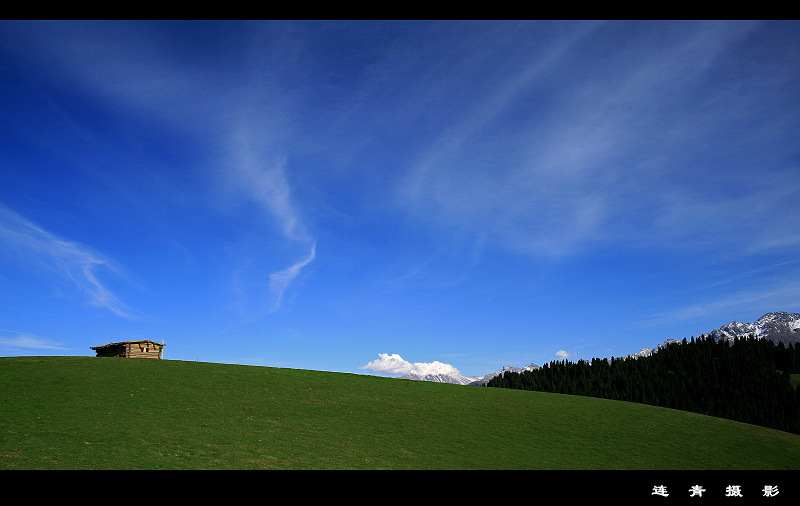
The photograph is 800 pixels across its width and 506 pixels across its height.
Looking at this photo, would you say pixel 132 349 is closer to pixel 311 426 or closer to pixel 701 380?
pixel 311 426

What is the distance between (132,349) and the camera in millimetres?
67062

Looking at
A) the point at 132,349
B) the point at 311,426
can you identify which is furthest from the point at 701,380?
the point at 132,349

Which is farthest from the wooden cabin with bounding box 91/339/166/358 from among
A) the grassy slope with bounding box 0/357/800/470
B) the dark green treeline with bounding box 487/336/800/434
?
the dark green treeline with bounding box 487/336/800/434

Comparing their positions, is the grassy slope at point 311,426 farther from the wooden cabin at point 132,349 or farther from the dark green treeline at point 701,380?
the dark green treeline at point 701,380

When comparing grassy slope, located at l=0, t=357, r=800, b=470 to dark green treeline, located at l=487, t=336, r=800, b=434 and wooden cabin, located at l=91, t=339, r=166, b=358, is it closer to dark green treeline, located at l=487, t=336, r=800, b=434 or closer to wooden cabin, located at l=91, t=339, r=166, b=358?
wooden cabin, located at l=91, t=339, r=166, b=358

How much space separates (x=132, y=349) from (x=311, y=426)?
4621cm

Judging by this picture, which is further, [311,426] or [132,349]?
[132,349]

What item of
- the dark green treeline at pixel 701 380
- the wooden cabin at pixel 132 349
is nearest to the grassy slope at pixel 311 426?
the wooden cabin at pixel 132 349

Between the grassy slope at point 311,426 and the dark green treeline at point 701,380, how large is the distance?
64378 millimetres

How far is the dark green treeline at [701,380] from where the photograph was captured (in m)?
106
